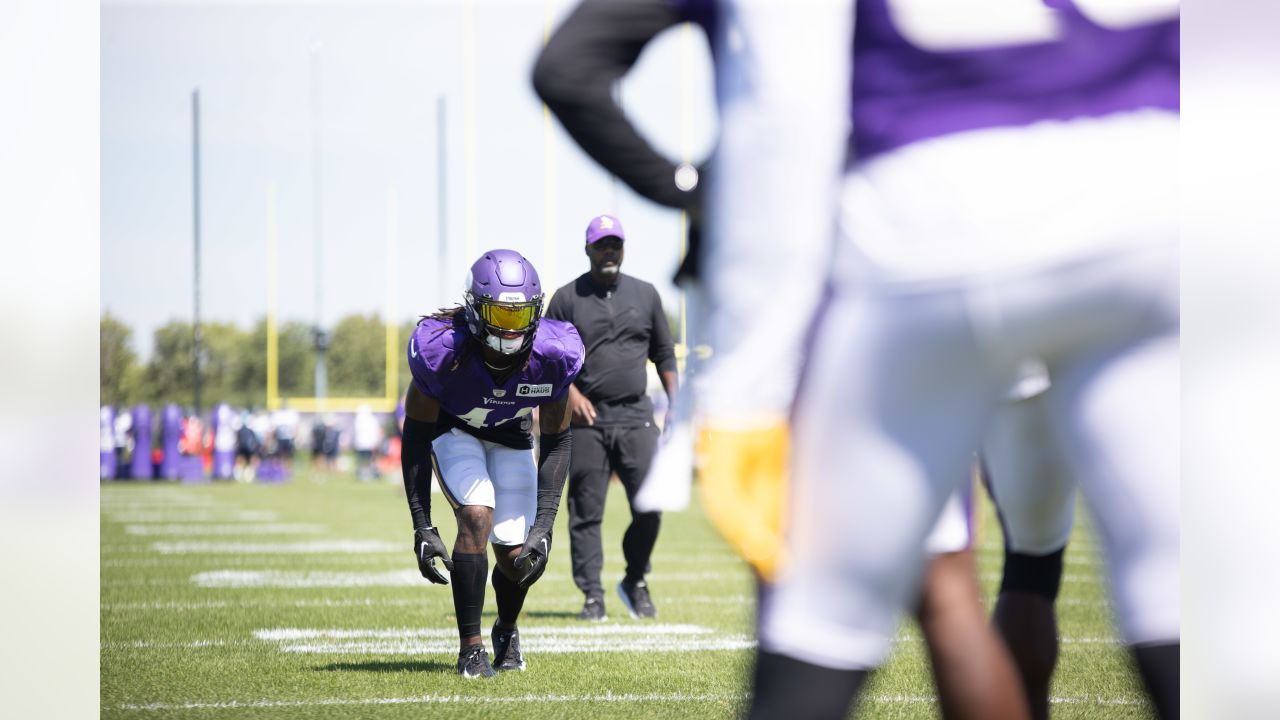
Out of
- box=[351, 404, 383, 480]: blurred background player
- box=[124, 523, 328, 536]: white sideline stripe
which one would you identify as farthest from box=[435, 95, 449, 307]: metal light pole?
box=[124, 523, 328, 536]: white sideline stripe

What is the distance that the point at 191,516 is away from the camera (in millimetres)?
11844

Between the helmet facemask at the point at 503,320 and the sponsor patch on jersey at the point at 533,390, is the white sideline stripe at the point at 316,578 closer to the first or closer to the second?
the sponsor patch on jersey at the point at 533,390

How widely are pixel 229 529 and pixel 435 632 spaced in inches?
223

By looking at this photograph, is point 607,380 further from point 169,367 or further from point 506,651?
point 169,367

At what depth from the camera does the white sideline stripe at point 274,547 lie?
8430 mm

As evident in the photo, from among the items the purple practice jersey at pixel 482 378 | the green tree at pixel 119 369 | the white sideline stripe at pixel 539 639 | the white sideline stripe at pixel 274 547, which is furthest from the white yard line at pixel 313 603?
the green tree at pixel 119 369

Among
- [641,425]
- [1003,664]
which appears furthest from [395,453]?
[1003,664]

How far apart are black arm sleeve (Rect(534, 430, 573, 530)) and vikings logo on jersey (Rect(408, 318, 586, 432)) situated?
0.47 feet

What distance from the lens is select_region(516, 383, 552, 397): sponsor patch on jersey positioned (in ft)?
13.0

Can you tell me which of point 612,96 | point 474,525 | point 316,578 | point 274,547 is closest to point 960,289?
point 612,96

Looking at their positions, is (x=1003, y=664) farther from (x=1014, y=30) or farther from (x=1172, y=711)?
(x=1014, y=30)

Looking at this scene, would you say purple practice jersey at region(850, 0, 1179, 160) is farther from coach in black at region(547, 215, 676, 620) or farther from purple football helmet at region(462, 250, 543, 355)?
coach in black at region(547, 215, 676, 620)

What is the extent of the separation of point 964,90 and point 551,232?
55.7 feet

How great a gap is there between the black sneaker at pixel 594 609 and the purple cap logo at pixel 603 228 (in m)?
1.34
